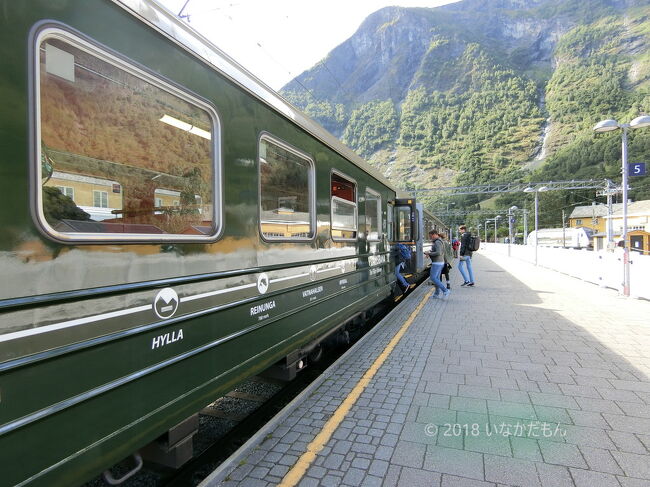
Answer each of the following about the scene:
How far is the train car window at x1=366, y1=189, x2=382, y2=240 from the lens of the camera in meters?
6.10

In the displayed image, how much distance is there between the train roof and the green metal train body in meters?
0.01

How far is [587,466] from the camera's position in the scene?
258cm

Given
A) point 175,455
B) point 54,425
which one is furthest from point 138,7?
point 175,455

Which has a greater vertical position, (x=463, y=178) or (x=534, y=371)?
(x=463, y=178)

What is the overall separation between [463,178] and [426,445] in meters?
86.1

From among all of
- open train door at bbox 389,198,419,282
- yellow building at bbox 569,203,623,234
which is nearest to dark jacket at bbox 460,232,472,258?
open train door at bbox 389,198,419,282

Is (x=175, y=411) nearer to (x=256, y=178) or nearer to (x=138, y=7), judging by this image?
(x=256, y=178)

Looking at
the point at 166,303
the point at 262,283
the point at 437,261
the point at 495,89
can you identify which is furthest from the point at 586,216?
the point at 166,303

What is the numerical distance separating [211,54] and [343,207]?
2755 mm

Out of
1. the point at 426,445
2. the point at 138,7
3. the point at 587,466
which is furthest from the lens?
the point at 426,445

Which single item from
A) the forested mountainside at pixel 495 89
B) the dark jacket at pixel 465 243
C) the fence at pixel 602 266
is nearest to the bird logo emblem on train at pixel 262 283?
the dark jacket at pixel 465 243

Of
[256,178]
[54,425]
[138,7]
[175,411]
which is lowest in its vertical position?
[175,411]

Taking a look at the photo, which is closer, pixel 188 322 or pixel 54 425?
pixel 54 425

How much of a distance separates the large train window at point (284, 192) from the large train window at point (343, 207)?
2.29 ft
